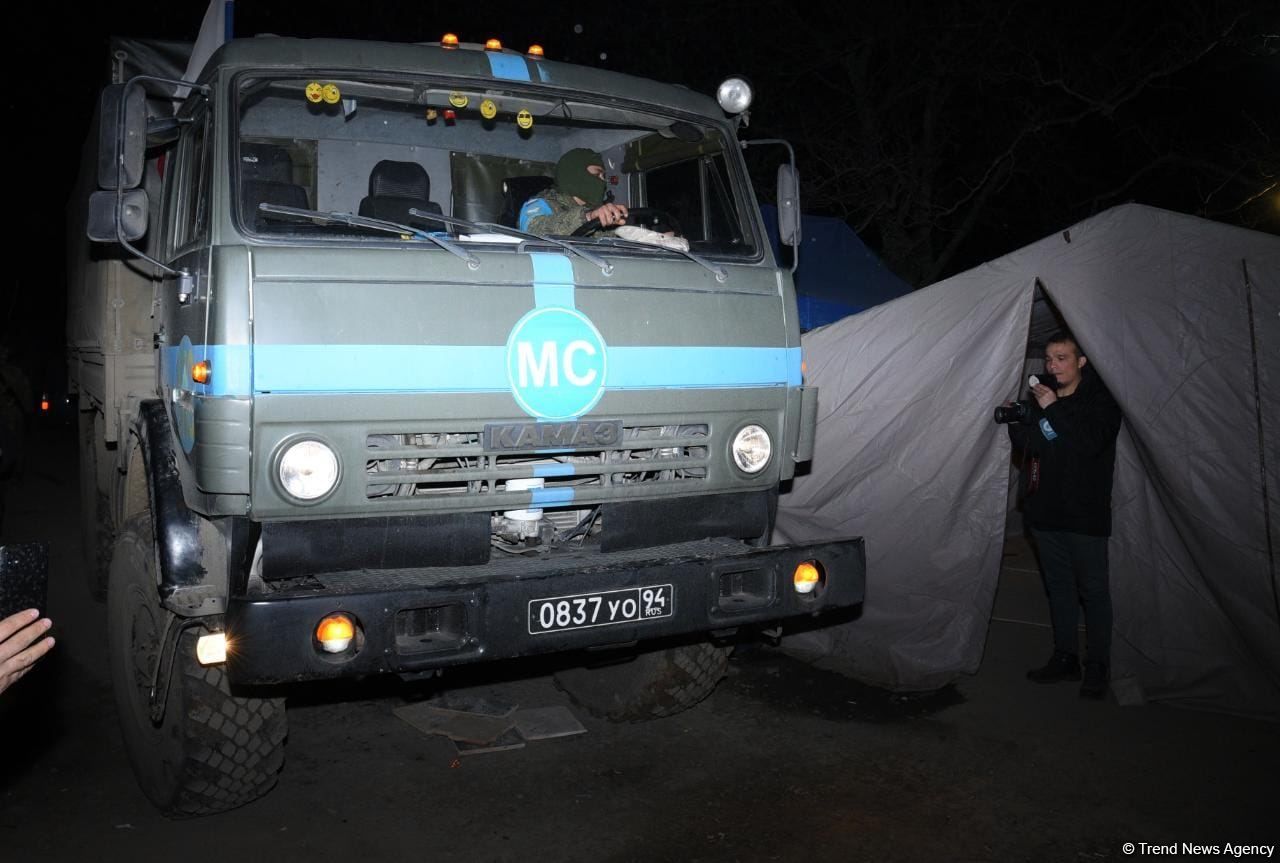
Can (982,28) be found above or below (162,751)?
above

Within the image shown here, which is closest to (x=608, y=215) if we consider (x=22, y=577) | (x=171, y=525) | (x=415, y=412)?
(x=415, y=412)

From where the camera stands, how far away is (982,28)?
12.2 m

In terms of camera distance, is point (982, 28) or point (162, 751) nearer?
point (162, 751)

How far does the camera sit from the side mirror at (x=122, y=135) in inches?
136

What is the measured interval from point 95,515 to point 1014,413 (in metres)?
5.60

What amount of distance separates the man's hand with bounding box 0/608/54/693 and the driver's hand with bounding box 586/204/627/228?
2557 millimetres

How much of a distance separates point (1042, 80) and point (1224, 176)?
268 cm

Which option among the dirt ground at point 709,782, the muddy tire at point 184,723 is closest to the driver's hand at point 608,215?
the dirt ground at point 709,782

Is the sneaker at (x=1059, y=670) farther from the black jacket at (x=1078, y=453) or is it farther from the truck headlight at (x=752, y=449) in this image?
the truck headlight at (x=752, y=449)

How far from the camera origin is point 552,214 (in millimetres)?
4145

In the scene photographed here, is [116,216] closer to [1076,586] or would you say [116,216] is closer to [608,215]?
[608,215]

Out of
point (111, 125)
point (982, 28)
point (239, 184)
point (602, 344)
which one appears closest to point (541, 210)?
point (602, 344)

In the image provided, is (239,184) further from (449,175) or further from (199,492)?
(449,175)

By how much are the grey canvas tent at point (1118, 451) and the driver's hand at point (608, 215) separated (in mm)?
2040
